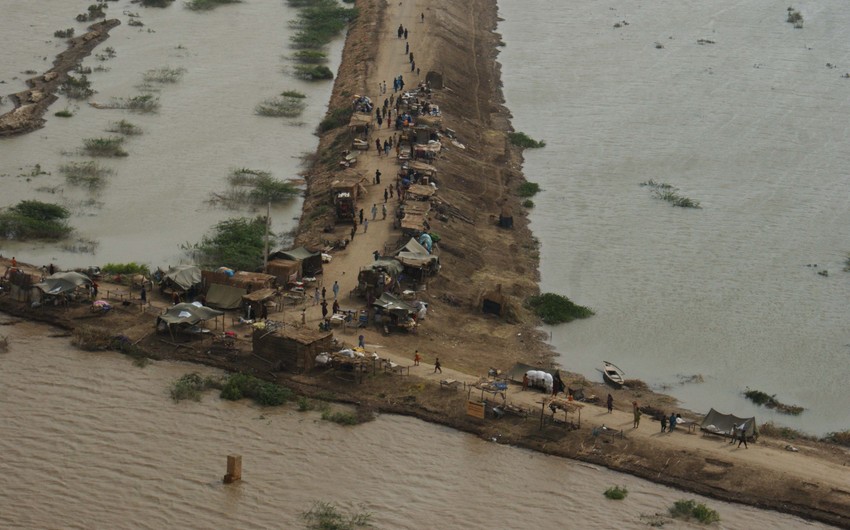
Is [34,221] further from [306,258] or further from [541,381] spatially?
[541,381]

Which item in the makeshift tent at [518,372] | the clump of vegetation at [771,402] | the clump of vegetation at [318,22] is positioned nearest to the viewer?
the makeshift tent at [518,372]

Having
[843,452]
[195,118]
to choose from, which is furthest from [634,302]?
[195,118]

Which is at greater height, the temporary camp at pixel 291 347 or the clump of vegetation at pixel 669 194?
the clump of vegetation at pixel 669 194

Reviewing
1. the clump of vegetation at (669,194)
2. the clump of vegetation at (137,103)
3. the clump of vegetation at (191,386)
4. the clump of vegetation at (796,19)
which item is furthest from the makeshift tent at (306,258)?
the clump of vegetation at (796,19)

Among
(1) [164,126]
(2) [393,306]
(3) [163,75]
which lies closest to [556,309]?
(2) [393,306]

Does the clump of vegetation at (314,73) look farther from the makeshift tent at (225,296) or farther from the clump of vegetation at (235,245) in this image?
the makeshift tent at (225,296)

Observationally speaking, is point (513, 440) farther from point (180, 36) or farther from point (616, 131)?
point (180, 36)
